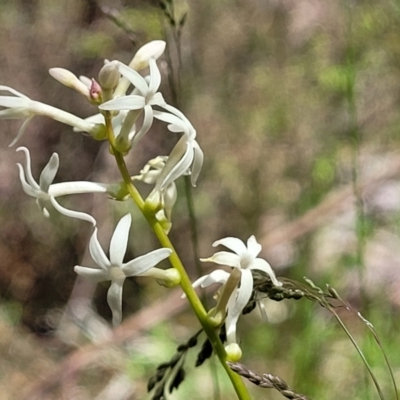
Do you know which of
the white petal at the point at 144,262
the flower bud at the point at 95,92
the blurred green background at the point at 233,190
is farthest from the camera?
the blurred green background at the point at 233,190

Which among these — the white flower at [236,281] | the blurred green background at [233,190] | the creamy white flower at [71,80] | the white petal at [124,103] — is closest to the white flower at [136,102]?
the white petal at [124,103]

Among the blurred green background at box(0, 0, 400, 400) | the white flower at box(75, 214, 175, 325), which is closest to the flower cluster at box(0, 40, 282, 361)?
the white flower at box(75, 214, 175, 325)

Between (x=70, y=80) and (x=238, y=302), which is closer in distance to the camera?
(x=238, y=302)

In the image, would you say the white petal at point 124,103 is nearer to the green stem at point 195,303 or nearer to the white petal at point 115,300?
the green stem at point 195,303

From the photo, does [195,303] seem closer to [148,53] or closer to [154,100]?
[154,100]

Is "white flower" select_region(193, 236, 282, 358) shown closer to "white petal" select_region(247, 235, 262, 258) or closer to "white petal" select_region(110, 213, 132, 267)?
"white petal" select_region(247, 235, 262, 258)

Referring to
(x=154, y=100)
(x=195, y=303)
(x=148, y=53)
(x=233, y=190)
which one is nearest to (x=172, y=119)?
(x=154, y=100)
